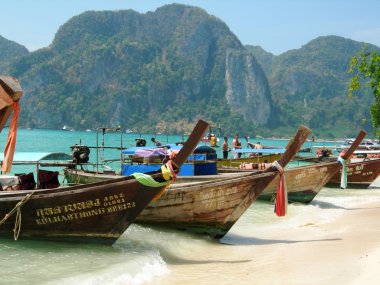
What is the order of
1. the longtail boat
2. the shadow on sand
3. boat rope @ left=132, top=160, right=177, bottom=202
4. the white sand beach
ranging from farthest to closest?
1. the shadow on sand
2. the longtail boat
3. boat rope @ left=132, top=160, right=177, bottom=202
4. the white sand beach

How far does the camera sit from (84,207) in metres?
8.66

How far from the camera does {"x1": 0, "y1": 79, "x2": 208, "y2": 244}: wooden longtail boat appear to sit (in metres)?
8.46

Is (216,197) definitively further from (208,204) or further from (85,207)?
(85,207)

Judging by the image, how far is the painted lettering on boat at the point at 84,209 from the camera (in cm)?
861

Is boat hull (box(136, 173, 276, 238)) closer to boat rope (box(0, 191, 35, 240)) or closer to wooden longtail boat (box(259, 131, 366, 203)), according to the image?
boat rope (box(0, 191, 35, 240))

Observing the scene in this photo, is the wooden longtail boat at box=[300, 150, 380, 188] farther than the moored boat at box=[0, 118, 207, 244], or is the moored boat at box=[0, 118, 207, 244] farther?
the wooden longtail boat at box=[300, 150, 380, 188]

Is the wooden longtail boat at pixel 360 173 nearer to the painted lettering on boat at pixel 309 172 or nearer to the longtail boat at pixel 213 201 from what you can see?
the painted lettering on boat at pixel 309 172

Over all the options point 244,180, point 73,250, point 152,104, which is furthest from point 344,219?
point 152,104

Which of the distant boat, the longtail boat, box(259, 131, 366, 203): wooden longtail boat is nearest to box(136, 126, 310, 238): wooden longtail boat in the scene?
the longtail boat

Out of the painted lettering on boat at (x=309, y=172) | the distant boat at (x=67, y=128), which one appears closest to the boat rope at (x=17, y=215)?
the painted lettering on boat at (x=309, y=172)

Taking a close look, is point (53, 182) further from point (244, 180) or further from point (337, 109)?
point (337, 109)

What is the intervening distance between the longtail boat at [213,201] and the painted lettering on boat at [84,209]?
188 centimetres

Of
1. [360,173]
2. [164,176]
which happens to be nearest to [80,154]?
[164,176]

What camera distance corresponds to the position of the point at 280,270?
817 cm
